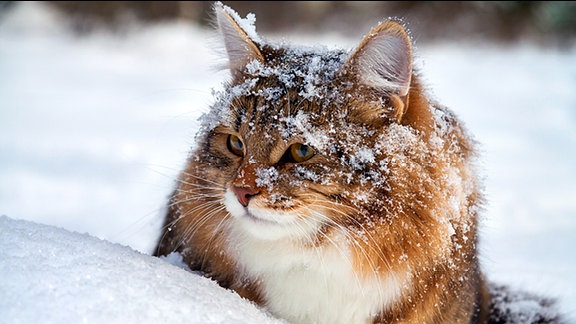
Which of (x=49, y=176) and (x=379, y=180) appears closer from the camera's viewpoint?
(x=379, y=180)

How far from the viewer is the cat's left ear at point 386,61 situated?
1.71 metres

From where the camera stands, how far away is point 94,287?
4.56 feet

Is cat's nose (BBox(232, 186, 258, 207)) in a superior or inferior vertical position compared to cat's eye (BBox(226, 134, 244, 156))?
inferior

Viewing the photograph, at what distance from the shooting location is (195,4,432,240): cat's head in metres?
1.64

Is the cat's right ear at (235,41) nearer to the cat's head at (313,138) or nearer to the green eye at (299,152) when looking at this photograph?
the cat's head at (313,138)

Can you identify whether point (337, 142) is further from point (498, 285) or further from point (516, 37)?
point (516, 37)

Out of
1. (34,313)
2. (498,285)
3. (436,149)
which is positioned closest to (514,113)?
(498,285)

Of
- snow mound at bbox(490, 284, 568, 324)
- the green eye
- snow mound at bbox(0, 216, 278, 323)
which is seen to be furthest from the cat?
snow mound at bbox(490, 284, 568, 324)

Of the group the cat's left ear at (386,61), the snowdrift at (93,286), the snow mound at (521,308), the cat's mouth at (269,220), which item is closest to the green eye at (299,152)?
the cat's mouth at (269,220)

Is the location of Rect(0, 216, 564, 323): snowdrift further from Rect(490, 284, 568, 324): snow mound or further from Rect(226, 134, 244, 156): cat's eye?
Rect(490, 284, 568, 324): snow mound

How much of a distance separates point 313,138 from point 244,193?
0.75ft

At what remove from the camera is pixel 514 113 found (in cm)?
689

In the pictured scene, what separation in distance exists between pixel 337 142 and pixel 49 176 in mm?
3383

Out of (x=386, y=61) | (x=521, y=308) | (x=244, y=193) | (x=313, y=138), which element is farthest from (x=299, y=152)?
(x=521, y=308)
